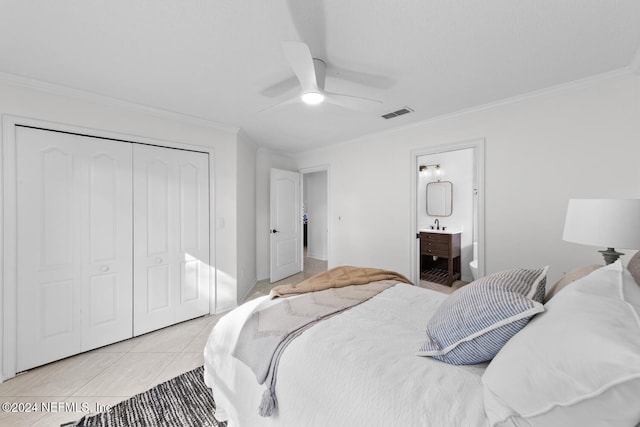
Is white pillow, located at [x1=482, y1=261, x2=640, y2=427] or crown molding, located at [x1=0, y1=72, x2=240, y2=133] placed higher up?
crown molding, located at [x1=0, y1=72, x2=240, y2=133]

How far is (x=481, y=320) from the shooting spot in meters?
0.98

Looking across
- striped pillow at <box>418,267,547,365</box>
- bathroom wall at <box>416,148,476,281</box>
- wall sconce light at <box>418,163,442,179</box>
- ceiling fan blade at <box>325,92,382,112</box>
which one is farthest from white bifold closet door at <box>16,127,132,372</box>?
wall sconce light at <box>418,163,442,179</box>

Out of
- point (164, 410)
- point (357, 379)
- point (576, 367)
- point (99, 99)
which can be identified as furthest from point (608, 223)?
point (99, 99)

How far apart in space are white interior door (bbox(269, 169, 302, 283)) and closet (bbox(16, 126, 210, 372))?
145cm

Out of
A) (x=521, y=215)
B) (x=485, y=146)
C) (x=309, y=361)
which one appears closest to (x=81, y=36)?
(x=309, y=361)

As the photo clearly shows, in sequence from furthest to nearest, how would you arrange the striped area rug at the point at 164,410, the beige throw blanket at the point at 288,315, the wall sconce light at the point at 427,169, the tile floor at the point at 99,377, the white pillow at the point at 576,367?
1. the wall sconce light at the point at 427,169
2. the tile floor at the point at 99,377
3. the striped area rug at the point at 164,410
4. the beige throw blanket at the point at 288,315
5. the white pillow at the point at 576,367

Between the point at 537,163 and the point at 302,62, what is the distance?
93.4 inches

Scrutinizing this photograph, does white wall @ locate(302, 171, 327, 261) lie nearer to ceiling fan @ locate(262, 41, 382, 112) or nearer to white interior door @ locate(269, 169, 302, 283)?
white interior door @ locate(269, 169, 302, 283)

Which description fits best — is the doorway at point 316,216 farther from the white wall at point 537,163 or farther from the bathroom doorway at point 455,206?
the white wall at point 537,163

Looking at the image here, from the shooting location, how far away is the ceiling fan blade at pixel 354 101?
1.88 m

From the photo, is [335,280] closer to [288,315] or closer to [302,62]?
[288,315]

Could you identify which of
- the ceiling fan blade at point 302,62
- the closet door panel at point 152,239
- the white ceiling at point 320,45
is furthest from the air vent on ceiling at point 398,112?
the closet door panel at point 152,239

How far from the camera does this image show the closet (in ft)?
7.09

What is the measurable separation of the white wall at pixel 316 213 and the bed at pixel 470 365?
480cm
